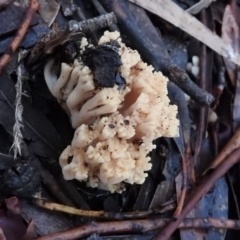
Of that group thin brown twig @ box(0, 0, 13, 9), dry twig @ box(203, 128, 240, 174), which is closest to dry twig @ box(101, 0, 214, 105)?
dry twig @ box(203, 128, 240, 174)

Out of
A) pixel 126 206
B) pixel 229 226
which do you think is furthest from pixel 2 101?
pixel 229 226

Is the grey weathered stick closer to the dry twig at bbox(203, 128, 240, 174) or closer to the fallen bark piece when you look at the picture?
the fallen bark piece

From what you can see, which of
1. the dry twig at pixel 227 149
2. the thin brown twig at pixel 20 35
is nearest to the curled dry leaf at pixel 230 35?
the dry twig at pixel 227 149

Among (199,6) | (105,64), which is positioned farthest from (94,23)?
(199,6)

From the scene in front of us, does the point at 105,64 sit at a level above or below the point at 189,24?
above

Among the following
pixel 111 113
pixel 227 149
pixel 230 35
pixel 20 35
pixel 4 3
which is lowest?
pixel 227 149

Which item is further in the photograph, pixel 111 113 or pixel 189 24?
pixel 189 24

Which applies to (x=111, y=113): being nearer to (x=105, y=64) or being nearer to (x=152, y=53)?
(x=105, y=64)
